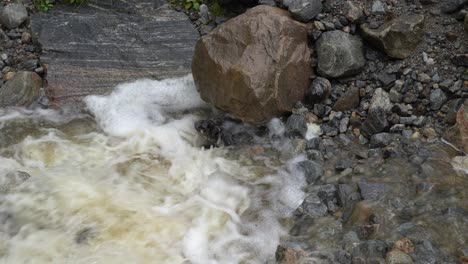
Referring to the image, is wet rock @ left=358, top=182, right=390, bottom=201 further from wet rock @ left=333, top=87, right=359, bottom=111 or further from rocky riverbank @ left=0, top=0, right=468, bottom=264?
wet rock @ left=333, top=87, right=359, bottom=111

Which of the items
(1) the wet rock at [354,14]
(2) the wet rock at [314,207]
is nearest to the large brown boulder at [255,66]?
(1) the wet rock at [354,14]

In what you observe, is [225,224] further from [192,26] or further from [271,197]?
[192,26]

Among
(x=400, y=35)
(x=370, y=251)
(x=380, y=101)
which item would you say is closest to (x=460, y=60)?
(x=400, y=35)

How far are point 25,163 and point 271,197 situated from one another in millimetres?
2572

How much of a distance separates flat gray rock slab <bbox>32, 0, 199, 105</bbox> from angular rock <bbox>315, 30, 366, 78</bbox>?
1.81m

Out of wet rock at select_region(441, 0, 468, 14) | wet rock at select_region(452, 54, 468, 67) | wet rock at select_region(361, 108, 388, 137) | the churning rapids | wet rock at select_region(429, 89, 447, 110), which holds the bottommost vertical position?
the churning rapids

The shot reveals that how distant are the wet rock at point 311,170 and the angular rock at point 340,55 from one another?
119 cm

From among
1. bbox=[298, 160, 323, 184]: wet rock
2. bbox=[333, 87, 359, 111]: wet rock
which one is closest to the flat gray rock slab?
bbox=[333, 87, 359, 111]: wet rock

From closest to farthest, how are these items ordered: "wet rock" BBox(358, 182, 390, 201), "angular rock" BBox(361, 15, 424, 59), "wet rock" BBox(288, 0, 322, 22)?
"wet rock" BBox(358, 182, 390, 201), "angular rock" BBox(361, 15, 424, 59), "wet rock" BBox(288, 0, 322, 22)

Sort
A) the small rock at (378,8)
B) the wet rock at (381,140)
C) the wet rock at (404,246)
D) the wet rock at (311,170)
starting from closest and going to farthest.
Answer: the wet rock at (404,246) < the wet rock at (311,170) < the wet rock at (381,140) < the small rock at (378,8)

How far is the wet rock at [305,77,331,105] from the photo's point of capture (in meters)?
5.74

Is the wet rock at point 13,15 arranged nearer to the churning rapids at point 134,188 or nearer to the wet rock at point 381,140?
the churning rapids at point 134,188

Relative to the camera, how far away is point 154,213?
4770 millimetres

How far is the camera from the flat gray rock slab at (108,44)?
21.0ft
